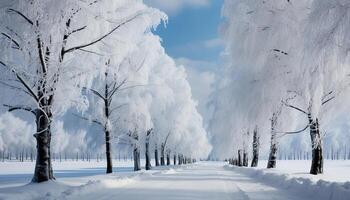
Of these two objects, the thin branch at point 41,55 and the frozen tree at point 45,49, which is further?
the thin branch at point 41,55

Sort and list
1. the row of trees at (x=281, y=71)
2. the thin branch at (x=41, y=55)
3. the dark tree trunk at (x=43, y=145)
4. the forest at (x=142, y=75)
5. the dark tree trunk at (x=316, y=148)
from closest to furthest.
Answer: the forest at (x=142, y=75) → the thin branch at (x=41, y=55) → the dark tree trunk at (x=43, y=145) → the row of trees at (x=281, y=71) → the dark tree trunk at (x=316, y=148)

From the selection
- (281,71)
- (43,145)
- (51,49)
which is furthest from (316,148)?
(51,49)

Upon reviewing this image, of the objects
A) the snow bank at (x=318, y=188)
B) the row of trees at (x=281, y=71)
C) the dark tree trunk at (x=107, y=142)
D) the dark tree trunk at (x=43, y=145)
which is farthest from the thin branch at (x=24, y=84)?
the dark tree trunk at (x=107, y=142)

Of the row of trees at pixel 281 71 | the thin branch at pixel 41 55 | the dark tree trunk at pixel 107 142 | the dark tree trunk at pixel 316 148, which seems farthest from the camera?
the dark tree trunk at pixel 107 142

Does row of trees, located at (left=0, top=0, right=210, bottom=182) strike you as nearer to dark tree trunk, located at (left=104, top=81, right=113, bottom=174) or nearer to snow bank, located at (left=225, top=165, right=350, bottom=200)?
dark tree trunk, located at (left=104, top=81, right=113, bottom=174)

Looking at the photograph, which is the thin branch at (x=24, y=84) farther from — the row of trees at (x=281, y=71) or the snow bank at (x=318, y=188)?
the snow bank at (x=318, y=188)

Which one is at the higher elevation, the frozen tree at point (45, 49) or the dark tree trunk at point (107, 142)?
the frozen tree at point (45, 49)

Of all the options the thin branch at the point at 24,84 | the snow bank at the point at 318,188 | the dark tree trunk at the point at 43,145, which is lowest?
the snow bank at the point at 318,188

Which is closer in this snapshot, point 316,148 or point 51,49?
point 51,49

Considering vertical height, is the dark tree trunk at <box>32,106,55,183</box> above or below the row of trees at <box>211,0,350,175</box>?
below

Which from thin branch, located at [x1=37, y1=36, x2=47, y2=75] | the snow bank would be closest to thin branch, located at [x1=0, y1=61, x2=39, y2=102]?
thin branch, located at [x1=37, y1=36, x2=47, y2=75]

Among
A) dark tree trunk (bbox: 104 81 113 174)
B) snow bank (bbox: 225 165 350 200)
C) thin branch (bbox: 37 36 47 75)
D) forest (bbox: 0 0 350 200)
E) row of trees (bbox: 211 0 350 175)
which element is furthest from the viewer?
dark tree trunk (bbox: 104 81 113 174)

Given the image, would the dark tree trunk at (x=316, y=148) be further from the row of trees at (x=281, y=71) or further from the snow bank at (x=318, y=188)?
the snow bank at (x=318, y=188)

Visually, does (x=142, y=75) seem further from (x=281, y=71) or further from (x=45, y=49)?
(x=45, y=49)
